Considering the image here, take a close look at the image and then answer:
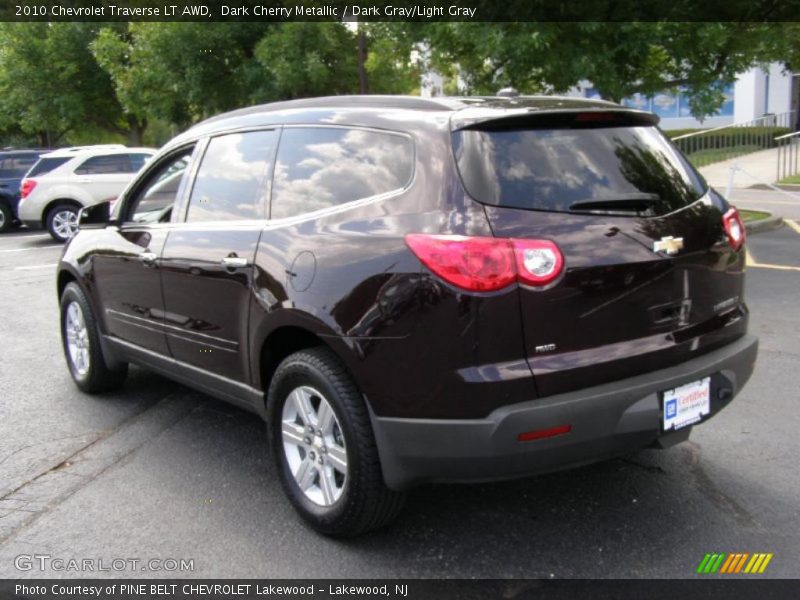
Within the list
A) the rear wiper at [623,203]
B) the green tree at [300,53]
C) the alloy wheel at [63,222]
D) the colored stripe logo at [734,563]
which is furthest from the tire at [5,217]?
the colored stripe logo at [734,563]

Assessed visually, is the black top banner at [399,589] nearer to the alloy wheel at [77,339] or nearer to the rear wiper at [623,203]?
the rear wiper at [623,203]

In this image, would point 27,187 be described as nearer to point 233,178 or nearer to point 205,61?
point 205,61

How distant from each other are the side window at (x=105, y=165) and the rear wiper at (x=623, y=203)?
46.2ft

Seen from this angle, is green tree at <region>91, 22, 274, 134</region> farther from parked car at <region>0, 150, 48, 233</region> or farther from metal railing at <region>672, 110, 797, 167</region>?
metal railing at <region>672, 110, 797, 167</region>

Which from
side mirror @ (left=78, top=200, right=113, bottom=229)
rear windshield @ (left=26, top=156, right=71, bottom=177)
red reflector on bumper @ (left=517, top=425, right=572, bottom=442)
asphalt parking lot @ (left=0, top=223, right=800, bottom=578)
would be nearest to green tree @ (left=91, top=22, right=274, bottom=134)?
rear windshield @ (left=26, top=156, right=71, bottom=177)

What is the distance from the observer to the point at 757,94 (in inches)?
1305

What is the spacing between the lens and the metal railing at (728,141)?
67.9 ft

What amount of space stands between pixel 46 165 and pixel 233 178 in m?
13.4

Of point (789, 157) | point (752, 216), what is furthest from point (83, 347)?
point (789, 157)

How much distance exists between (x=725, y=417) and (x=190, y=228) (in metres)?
3.16

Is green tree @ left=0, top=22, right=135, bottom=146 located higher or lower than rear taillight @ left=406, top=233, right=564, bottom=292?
higher

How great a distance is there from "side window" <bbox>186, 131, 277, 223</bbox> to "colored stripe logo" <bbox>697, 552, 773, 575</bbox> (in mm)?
2398

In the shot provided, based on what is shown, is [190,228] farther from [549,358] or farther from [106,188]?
[106,188]

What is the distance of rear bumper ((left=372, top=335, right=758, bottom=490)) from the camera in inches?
112
